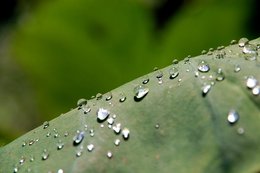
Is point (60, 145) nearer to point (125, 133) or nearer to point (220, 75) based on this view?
point (125, 133)

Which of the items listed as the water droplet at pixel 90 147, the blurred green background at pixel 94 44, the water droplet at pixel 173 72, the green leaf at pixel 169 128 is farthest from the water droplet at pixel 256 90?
the blurred green background at pixel 94 44

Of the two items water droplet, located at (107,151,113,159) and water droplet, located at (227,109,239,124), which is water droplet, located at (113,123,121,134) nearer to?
water droplet, located at (107,151,113,159)

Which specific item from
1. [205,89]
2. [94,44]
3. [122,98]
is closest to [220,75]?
[205,89]

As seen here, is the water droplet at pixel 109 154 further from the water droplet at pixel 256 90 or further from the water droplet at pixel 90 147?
the water droplet at pixel 256 90

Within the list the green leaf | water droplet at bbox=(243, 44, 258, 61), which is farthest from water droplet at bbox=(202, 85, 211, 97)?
water droplet at bbox=(243, 44, 258, 61)

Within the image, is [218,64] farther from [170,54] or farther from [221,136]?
[170,54]
